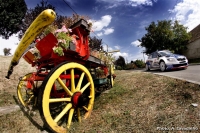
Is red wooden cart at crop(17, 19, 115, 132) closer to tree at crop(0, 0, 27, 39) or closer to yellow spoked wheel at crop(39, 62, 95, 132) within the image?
yellow spoked wheel at crop(39, 62, 95, 132)

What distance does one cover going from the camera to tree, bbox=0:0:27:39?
18047 mm

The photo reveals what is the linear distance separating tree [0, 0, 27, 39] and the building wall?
89.5 feet

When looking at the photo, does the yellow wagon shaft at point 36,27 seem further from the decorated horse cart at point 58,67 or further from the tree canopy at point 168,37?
the tree canopy at point 168,37

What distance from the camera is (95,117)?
3934 mm

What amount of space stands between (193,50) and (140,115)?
28.9 metres

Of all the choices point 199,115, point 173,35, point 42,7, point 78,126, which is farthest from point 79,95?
point 173,35

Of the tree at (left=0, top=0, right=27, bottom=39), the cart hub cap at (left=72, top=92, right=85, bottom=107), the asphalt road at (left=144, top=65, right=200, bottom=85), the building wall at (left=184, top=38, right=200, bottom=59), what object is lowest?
the cart hub cap at (left=72, top=92, right=85, bottom=107)

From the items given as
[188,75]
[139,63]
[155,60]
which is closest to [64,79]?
[188,75]

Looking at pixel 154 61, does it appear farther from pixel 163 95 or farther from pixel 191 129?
pixel 191 129

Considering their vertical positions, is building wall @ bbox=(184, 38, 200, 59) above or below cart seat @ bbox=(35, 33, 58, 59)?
above

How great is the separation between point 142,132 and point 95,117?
133cm

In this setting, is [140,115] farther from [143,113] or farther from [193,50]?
[193,50]

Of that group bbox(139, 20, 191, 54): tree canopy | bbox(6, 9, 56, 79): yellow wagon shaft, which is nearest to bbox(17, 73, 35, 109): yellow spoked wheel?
bbox(6, 9, 56, 79): yellow wagon shaft

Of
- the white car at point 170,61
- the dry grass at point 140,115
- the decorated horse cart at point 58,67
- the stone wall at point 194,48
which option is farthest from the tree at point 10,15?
the stone wall at point 194,48
